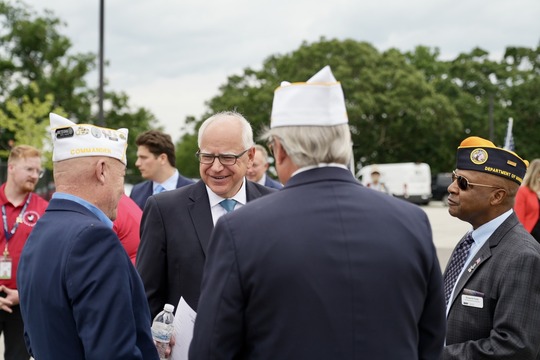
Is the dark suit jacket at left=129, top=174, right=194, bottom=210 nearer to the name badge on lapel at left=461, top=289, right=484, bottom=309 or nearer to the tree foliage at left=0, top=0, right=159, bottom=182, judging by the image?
the name badge on lapel at left=461, top=289, right=484, bottom=309

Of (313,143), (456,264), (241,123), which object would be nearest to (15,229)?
(241,123)

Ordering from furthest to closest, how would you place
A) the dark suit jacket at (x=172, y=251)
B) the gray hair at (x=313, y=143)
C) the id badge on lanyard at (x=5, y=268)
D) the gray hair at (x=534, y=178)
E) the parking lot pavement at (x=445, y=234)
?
1. the parking lot pavement at (x=445, y=234)
2. the gray hair at (x=534, y=178)
3. the id badge on lanyard at (x=5, y=268)
4. the dark suit jacket at (x=172, y=251)
5. the gray hair at (x=313, y=143)

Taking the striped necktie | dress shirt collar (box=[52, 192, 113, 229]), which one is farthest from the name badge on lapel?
dress shirt collar (box=[52, 192, 113, 229])

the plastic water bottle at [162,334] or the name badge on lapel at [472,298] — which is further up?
the name badge on lapel at [472,298]

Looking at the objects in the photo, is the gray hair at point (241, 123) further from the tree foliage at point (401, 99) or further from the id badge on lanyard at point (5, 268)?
the tree foliage at point (401, 99)

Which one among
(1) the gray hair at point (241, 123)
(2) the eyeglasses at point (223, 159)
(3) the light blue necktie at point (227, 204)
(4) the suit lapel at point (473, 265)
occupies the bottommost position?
(4) the suit lapel at point (473, 265)

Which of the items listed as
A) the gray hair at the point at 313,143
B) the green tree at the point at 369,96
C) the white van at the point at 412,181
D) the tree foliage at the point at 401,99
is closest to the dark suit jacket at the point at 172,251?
the gray hair at the point at 313,143

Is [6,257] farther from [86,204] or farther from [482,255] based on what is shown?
[482,255]

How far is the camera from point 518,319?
2861 mm

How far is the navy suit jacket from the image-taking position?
2.37 m

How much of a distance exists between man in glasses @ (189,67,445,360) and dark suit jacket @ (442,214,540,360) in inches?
38.4

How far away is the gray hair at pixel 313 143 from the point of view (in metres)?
2.04

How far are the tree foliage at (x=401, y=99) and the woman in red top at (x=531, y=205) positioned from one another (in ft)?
112

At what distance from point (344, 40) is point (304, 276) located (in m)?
46.4
